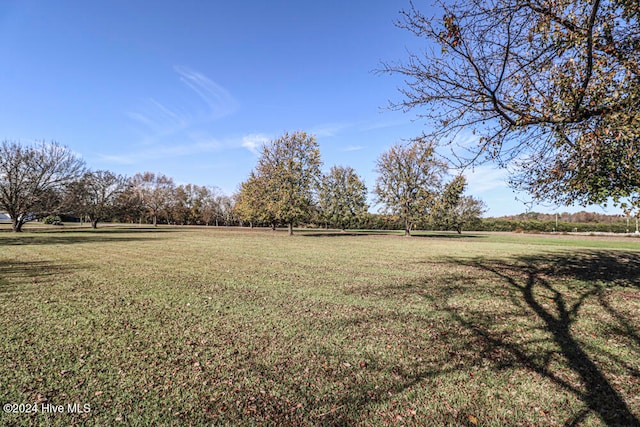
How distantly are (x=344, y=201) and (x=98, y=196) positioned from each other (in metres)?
38.8

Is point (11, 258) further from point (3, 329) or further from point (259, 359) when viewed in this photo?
point (259, 359)

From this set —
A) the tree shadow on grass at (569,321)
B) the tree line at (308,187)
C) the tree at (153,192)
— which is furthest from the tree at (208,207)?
the tree shadow on grass at (569,321)

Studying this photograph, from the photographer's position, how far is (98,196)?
4538 cm

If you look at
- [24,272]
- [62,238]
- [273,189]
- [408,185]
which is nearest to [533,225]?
[408,185]

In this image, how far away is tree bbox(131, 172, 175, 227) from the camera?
66.7 meters

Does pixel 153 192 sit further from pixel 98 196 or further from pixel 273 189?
pixel 273 189

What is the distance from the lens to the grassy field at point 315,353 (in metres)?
3.12

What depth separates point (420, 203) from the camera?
35.3 meters

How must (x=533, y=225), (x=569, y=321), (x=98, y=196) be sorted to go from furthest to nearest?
1. (x=533, y=225)
2. (x=98, y=196)
3. (x=569, y=321)

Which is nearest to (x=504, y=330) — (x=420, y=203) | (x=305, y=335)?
(x=305, y=335)

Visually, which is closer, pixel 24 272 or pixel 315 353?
pixel 315 353

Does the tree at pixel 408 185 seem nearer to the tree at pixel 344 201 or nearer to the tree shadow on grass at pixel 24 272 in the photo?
the tree at pixel 344 201

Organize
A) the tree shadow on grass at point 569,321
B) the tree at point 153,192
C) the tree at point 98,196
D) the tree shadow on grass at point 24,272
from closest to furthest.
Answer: the tree shadow on grass at point 569,321
the tree shadow on grass at point 24,272
the tree at point 98,196
the tree at point 153,192

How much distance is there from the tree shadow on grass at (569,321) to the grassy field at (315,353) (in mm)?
33
